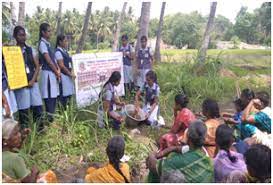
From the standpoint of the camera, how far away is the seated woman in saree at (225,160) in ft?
9.00

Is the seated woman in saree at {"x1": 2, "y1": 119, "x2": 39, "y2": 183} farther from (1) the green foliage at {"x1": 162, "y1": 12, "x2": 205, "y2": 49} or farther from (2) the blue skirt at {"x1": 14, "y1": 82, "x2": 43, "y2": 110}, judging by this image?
(1) the green foliage at {"x1": 162, "y1": 12, "x2": 205, "y2": 49}

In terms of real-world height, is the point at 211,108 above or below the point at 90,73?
above

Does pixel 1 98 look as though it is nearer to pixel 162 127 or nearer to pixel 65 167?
pixel 65 167

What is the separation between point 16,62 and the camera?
4160 mm

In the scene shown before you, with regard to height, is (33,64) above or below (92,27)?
above

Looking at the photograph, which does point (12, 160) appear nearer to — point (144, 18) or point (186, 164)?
point (186, 164)

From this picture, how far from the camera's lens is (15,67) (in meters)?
4.14

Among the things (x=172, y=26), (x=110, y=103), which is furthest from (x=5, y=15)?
(x=172, y=26)

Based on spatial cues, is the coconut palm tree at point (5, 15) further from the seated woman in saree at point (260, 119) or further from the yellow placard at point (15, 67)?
the seated woman in saree at point (260, 119)

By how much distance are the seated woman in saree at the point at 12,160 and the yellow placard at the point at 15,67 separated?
150cm

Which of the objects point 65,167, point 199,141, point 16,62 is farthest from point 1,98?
point 199,141

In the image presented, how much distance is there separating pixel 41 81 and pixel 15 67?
76cm

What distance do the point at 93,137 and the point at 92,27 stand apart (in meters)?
40.1

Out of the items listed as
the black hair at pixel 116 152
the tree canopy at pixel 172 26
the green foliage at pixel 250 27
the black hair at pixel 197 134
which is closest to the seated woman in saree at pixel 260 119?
the black hair at pixel 197 134
